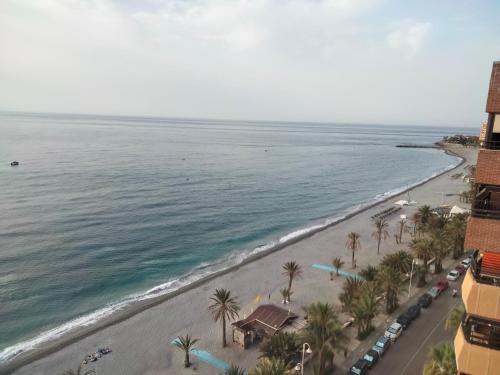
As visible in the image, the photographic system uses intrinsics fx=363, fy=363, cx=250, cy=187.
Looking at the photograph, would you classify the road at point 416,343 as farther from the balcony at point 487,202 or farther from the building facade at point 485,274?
the balcony at point 487,202

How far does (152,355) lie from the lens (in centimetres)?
3250

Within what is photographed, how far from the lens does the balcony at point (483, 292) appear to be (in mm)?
10648

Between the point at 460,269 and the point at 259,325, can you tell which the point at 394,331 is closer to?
the point at 259,325

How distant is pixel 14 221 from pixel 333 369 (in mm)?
62181

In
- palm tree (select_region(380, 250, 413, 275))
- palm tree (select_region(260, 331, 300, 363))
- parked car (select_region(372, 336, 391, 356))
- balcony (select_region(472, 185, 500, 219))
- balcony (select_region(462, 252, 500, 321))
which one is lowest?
parked car (select_region(372, 336, 391, 356))

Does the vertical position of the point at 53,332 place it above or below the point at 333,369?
below

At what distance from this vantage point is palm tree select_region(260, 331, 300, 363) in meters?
27.0

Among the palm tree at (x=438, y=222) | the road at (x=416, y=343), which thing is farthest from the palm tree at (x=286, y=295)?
the palm tree at (x=438, y=222)

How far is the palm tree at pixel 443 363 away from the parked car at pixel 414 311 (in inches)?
548

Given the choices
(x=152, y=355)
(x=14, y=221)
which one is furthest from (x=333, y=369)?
(x=14, y=221)

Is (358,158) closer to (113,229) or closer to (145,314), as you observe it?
(113,229)

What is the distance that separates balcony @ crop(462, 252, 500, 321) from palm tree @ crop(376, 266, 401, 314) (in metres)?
25.0

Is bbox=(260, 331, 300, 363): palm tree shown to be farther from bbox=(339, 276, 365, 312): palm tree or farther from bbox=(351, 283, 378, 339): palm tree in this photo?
bbox=(339, 276, 365, 312): palm tree

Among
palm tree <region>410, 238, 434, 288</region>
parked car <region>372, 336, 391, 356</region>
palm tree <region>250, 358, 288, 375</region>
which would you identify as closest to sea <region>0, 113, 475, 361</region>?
palm tree <region>250, 358, 288, 375</region>
